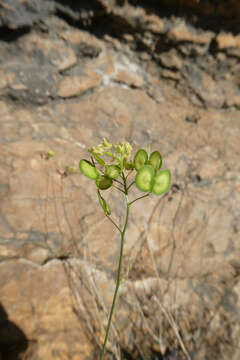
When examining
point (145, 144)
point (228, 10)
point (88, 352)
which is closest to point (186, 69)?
point (228, 10)

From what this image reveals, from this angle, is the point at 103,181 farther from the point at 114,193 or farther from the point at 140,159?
the point at 114,193

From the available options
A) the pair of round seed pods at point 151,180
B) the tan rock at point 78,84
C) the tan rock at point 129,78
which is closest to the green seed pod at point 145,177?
the pair of round seed pods at point 151,180

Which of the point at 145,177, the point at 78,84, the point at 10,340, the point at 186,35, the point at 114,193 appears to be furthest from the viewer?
the point at 186,35

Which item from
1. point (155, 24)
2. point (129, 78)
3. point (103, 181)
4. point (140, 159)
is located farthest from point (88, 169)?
point (155, 24)

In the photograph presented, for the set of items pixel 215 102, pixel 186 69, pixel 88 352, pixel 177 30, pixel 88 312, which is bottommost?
pixel 88 352

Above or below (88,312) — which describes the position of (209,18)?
above

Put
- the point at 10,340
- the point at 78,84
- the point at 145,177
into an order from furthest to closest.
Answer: the point at 78,84 → the point at 10,340 → the point at 145,177

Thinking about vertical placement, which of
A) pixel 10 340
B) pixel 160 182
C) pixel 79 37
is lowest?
pixel 10 340

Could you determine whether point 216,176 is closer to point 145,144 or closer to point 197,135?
point 197,135
